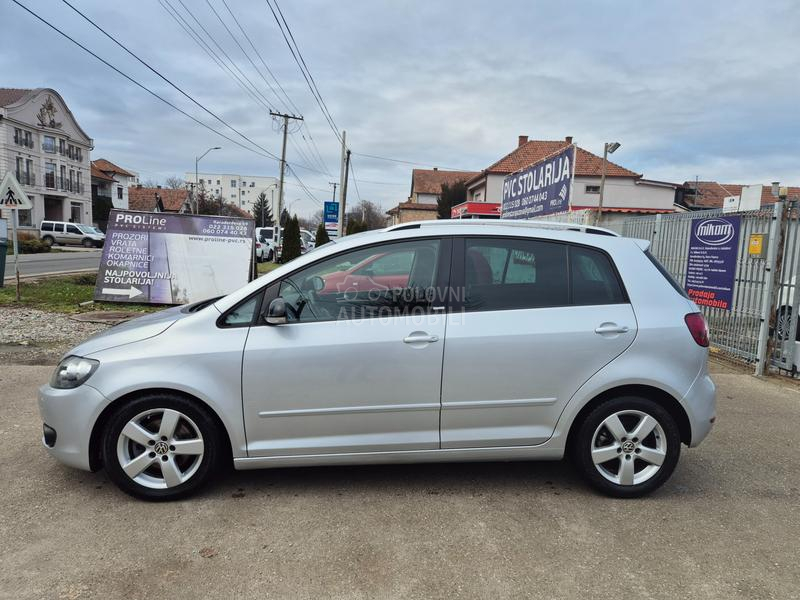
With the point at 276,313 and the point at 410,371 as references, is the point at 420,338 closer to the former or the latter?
the point at 410,371

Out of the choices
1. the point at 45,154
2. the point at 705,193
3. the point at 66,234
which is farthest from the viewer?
the point at 45,154

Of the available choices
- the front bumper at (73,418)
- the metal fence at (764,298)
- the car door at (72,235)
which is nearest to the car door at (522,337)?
the front bumper at (73,418)

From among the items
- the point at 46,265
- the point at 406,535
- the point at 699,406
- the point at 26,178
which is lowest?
the point at 406,535

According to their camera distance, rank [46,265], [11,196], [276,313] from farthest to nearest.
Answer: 1. [46,265]
2. [11,196]
3. [276,313]

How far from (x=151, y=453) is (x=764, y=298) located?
7.23 metres

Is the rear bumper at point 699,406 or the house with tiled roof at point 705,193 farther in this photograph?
the house with tiled roof at point 705,193

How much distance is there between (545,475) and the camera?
373 centimetres

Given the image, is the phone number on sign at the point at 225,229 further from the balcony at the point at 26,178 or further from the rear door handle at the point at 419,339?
the balcony at the point at 26,178

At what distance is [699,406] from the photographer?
11.0ft

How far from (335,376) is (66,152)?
62.4 meters

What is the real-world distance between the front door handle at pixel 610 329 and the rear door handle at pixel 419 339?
1.01 metres

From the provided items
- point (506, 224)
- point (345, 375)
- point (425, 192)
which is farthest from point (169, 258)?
point (425, 192)

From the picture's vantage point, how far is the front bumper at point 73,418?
3.11m

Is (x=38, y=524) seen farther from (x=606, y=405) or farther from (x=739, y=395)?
(x=739, y=395)
